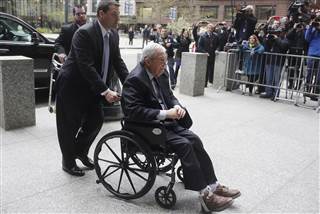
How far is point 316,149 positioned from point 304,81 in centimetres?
326

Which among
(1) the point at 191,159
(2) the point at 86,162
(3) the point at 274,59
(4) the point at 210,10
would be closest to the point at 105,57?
(2) the point at 86,162

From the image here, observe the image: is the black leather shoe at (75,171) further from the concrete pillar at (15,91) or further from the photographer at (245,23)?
the photographer at (245,23)

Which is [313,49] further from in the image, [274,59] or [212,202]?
[212,202]

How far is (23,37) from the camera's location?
7.32 m

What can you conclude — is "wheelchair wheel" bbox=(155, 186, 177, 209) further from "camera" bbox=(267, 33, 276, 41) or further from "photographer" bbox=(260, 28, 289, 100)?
"camera" bbox=(267, 33, 276, 41)

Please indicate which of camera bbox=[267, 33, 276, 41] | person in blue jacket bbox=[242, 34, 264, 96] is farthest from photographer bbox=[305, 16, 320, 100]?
person in blue jacket bbox=[242, 34, 264, 96]

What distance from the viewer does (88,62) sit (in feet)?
11.0

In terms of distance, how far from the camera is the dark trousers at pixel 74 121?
3576mm

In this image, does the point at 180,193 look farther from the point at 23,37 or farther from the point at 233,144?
the point at 23,37

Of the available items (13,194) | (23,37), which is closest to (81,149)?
(13,194)

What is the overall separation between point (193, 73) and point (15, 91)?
4212 mm

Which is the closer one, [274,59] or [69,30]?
[69,30]

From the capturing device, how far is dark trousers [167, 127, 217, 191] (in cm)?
297

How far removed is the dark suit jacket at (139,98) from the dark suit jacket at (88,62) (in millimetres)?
297
